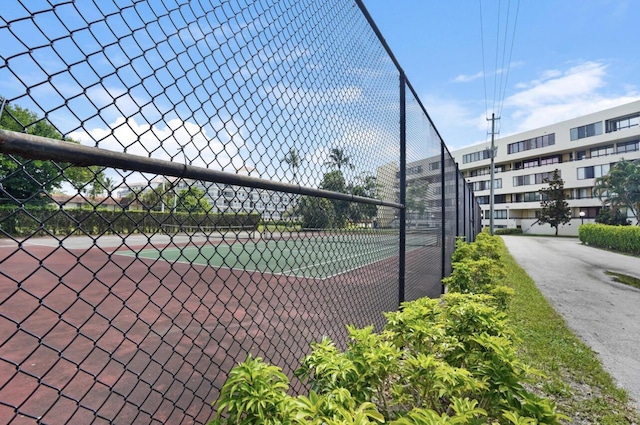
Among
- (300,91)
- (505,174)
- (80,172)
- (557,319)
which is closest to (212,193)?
(80,172)

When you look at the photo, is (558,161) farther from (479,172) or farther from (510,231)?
(479,172)

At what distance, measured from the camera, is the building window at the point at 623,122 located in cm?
3203

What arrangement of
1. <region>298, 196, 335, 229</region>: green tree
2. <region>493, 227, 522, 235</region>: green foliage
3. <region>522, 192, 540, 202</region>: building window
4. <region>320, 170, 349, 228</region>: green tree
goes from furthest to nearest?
<region>522, 192, 540, 202</region>: building window → <region>493, 227, 522, 235</region>: green foliage → <region>320, 170, 349, 228</region>: green tree → <region>298, 196, 335, 229</region>: green tree

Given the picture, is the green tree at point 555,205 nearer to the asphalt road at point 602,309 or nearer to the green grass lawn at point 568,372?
the asphalt road at point 602,309

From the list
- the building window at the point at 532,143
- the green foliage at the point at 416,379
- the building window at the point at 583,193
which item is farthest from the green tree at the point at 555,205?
the green foliage at the point at 416,379

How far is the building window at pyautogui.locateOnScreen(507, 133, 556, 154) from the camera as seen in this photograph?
38969 millimetres

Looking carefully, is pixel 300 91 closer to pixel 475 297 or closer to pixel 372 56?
pixel 372 56

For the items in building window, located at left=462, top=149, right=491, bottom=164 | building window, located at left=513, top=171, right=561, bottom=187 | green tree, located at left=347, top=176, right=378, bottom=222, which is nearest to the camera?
green tree, located at left=347, top=176, right=378, bottom=222

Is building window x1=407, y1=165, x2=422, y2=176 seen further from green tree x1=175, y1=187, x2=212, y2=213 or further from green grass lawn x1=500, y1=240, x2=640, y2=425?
green tree x1=175, y1=187, x2=212, y2=213

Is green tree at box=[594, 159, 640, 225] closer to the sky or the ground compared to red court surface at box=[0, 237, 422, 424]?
closer to the sky

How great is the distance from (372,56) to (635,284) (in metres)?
9.29

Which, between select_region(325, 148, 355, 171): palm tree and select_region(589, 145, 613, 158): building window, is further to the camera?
select_region(589, 145, 613, 158): building window

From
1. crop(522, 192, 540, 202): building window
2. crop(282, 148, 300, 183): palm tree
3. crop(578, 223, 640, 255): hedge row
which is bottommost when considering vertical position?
crop(578, 223, 640, 255): hedge row

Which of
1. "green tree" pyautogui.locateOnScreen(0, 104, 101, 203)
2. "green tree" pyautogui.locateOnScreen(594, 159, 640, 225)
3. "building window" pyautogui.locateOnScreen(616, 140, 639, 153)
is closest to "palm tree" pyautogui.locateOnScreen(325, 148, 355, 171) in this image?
"green tree" pyautogui.locateOnScreen(0, 104, 101, 203)
